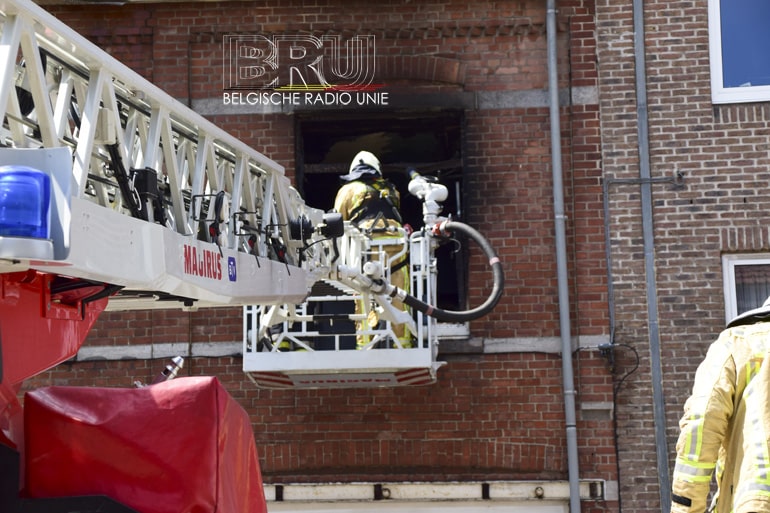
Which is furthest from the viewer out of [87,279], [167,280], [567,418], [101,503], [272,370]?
[567,418]

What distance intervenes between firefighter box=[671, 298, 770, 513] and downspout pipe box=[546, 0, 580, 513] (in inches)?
174

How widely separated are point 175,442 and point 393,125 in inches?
280

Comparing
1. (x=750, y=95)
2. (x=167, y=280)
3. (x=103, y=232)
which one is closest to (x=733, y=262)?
(x=750, y=95)

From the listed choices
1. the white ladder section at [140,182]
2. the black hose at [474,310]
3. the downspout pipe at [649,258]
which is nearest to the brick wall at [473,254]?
the downspout pipe at [649,258]

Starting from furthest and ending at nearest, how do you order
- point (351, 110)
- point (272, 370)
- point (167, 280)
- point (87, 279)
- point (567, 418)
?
point (351, 110), point (567, 418), point (272, 370), point (167, 280), point (87, 279)

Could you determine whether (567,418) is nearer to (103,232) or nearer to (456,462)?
(456,462)

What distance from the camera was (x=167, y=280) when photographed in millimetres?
4723

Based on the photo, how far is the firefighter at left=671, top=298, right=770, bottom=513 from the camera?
4727 mm

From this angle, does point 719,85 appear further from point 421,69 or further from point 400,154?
point 400,154

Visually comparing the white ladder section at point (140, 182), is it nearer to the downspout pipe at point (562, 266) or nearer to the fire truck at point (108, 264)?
the fire truck at point (108, 264)

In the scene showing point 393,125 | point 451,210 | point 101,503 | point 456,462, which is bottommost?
point 456,462

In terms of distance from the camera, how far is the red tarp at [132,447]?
3.60 m

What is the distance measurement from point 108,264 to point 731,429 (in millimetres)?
2756

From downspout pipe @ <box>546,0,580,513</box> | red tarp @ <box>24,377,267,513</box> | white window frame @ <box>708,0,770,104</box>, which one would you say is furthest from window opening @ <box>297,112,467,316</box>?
red tarp @ <box>24,377,267,513</box>
